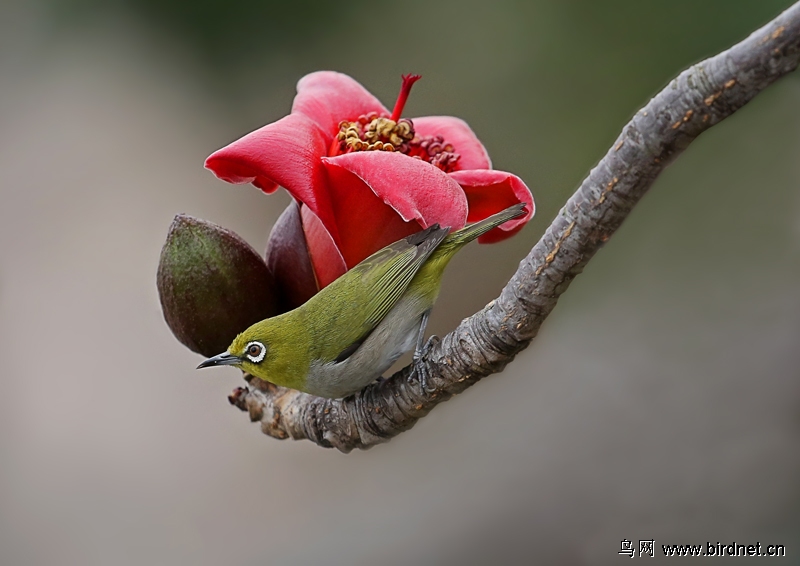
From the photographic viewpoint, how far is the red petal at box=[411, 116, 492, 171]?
99 centimetres

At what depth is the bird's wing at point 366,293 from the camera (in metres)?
0.97

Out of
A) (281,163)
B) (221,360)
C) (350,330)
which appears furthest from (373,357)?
(281,163)

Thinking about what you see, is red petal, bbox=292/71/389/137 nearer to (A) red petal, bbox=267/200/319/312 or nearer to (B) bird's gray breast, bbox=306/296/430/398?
(A) red petal, bbox=267/200/319/312

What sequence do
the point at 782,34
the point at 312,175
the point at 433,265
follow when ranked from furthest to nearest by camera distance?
the point at 433,265 < the point at 312,175 < the point at 782,34

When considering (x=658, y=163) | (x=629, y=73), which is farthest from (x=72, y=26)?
(x=658, y=163)

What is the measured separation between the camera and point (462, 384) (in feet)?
2.71

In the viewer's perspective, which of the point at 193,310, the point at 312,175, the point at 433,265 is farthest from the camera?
the point at 433,265

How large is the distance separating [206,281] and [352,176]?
23 centimetres

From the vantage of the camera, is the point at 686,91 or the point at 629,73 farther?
the point at 629,73

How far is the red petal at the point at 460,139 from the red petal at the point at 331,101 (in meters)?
0.06

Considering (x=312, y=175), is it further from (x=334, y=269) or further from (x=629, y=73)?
(x=629, y=73)

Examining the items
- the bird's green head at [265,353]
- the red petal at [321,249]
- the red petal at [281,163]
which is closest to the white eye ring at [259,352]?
the bird's green head at [265,353]

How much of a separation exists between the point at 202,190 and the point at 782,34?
7.00 feet

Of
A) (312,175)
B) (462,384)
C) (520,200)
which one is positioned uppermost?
(312,175)
